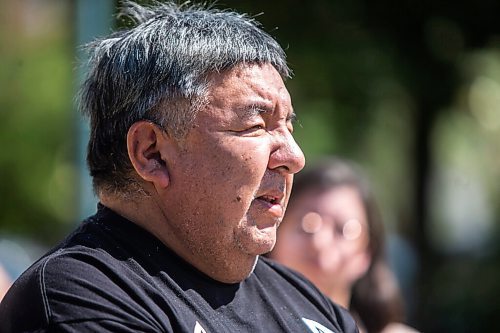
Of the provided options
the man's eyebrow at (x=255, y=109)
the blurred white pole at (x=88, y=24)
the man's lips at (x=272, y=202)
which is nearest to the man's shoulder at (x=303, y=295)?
the man's lips at (x=272, y=202)

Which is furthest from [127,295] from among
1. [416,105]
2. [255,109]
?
[416,105]

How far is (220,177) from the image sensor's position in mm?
2496

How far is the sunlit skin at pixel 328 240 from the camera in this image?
4105 mm

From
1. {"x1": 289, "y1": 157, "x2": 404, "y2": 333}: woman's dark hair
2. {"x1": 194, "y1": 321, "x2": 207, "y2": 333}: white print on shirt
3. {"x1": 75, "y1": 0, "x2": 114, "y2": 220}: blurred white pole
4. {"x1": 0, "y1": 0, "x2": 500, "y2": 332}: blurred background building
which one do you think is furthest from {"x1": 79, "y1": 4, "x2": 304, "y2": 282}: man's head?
{"x1": 0, "y1": 0, "x2": 500, "y2": 332}: blurred background building

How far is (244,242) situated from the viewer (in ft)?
8.32

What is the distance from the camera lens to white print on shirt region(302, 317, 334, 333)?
271 centimetres

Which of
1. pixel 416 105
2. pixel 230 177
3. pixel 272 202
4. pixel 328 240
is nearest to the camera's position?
pixel 230 177

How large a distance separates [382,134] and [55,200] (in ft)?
21.9

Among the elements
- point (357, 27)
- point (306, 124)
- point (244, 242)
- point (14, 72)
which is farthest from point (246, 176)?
point (14, 72)

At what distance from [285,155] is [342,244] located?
1.66 m

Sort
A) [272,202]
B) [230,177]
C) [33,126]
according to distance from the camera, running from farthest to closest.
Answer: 1. [33,126]
2. [272,202]
3. [230,177]

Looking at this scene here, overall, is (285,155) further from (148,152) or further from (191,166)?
(148,152)

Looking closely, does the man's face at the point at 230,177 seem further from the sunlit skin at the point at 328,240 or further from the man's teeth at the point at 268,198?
the sunlit skin at the point at 328,240

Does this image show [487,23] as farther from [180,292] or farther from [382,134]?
[180,292]
